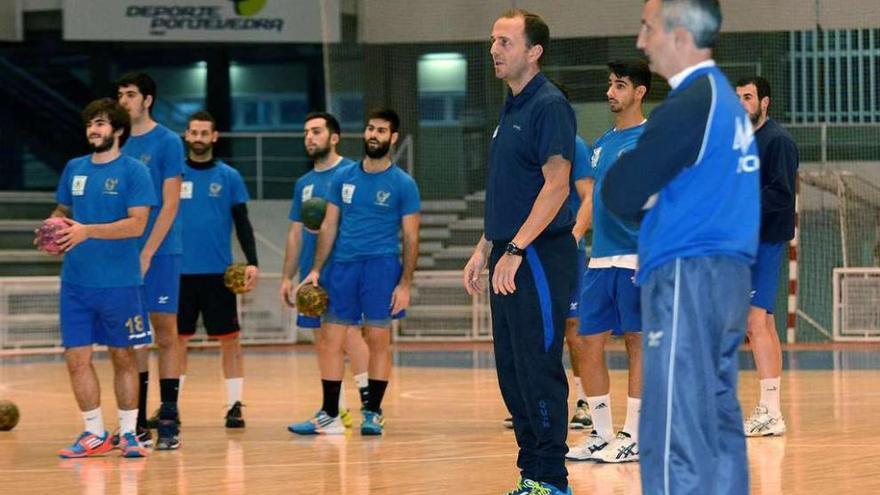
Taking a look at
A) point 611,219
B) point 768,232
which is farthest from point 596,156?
point 768,232

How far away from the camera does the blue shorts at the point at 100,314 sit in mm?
8789

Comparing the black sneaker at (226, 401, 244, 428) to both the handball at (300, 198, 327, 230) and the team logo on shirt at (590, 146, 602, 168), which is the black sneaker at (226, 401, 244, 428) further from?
the team logo on shirt at (590, 146, 602, 168)

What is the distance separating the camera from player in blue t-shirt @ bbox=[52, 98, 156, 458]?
879cm

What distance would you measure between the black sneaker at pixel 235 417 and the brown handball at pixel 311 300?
1004 mm

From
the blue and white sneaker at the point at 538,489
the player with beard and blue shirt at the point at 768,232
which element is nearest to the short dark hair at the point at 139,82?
the player with beard and blue shirt at the point at 768,232

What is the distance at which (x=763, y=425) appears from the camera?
9.46 meters

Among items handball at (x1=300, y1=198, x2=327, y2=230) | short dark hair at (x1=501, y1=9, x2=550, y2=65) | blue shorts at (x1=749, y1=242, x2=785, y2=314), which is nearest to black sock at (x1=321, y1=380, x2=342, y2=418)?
handball at (x1=300, y1=198, x2=327, y2=230)

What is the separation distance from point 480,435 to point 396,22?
425 inches

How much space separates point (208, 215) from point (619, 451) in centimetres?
373

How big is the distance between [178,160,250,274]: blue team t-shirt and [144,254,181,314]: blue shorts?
2.98 feet

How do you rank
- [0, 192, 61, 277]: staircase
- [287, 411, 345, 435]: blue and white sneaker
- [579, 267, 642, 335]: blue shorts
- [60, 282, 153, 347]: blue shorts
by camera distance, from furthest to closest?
[0, 192, 61, 277]: staircase, [287, 411, 345, 435]: blue and white sneaker, [60, 282, 153, 347]: blue shorts, [579, 267, 642, 335]: blue shorts

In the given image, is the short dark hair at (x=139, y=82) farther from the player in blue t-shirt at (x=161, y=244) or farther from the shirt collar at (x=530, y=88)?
the shirt collar at (x=530, y=88)

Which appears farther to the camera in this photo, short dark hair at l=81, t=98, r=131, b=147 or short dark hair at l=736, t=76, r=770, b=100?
short dark hair at l=736, t=76, r=770, b=100

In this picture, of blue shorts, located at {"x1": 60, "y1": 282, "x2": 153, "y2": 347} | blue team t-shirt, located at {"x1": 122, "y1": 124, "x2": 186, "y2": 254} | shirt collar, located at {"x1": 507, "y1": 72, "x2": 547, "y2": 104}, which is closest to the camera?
shirt collar, located at {"x1": 507, "y1": 72, "x2": 547, "y2": 104}
